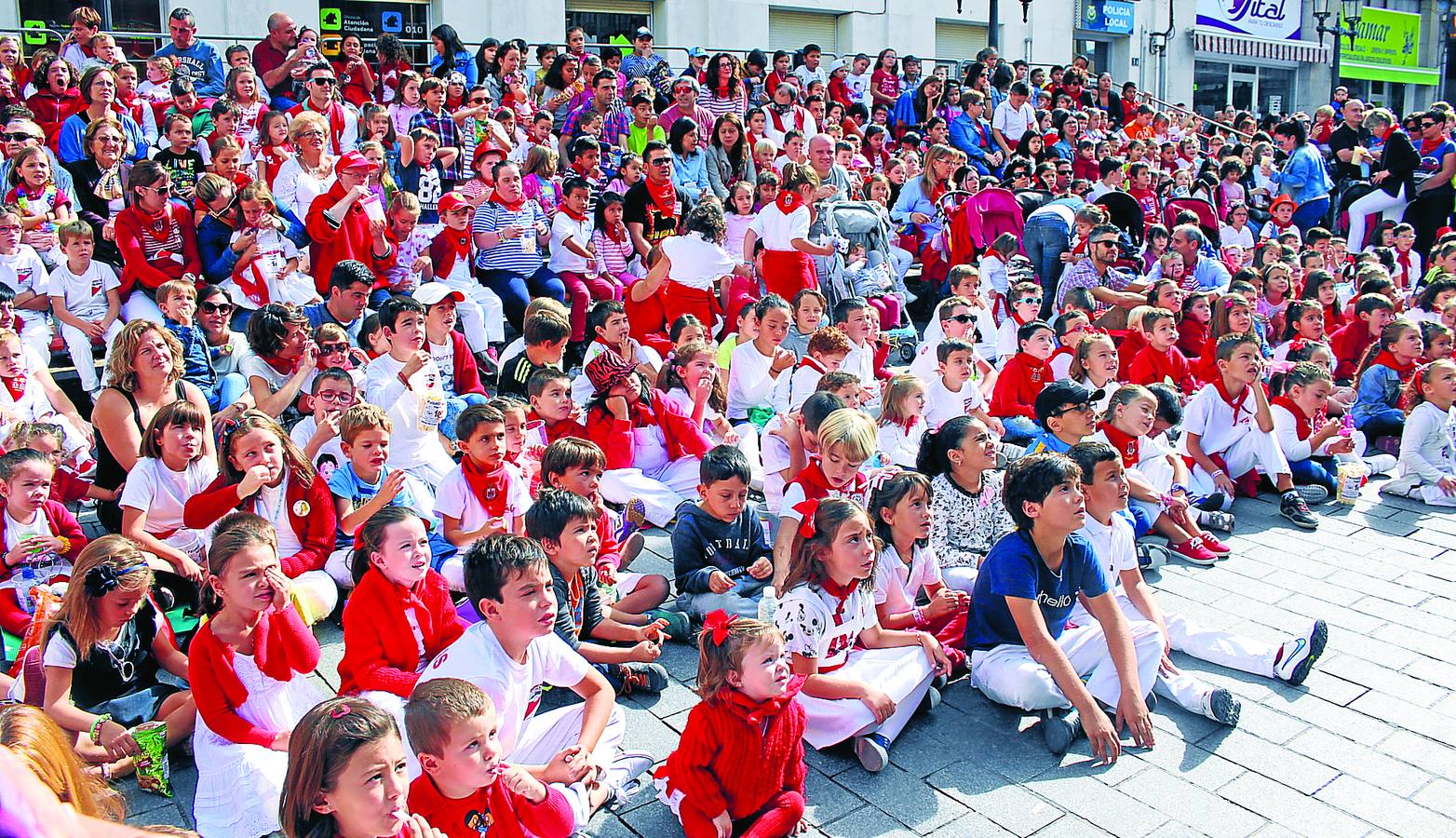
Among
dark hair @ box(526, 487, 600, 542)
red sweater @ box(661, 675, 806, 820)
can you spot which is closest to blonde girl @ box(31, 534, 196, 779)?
dark hair @ box(526, 487, 600, 542)

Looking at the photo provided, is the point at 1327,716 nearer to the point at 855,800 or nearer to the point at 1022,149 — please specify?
the point at 855,800

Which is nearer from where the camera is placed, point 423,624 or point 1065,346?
point 423,624

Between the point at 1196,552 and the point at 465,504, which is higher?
the point at 465,504

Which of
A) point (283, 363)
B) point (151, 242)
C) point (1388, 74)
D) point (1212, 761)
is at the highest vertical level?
point (1388, 74)

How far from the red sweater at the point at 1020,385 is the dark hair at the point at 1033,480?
271cm

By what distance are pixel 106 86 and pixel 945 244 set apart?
688cm

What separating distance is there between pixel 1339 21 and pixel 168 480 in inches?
979

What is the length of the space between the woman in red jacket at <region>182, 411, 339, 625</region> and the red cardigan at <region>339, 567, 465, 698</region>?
2.79ft

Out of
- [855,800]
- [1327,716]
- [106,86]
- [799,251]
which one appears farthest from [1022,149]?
[855,800]

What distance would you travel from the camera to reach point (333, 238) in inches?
299

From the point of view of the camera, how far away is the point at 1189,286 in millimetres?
9461

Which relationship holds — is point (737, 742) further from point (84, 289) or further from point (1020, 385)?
point (84, 289)

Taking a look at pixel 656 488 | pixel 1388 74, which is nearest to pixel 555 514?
pixel 656 488

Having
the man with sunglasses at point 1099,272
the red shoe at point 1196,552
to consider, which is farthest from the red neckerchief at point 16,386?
the man with sunglasses at point 1099,272
